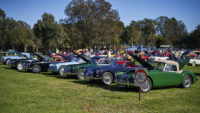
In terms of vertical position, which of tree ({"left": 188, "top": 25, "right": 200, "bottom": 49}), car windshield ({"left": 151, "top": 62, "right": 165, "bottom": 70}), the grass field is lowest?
the grass field

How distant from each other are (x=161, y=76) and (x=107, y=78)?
304 centimetres

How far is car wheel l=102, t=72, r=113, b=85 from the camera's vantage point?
11.6 meters

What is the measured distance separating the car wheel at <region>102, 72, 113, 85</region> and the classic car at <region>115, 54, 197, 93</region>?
1513mm

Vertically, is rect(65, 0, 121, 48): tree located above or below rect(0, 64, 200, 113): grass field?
above

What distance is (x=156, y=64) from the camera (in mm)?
10539

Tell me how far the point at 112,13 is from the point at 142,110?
45.7 m

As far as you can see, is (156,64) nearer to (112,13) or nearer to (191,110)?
(191,110)

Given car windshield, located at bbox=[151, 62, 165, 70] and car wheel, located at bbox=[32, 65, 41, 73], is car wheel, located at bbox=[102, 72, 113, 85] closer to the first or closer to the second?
car windshield, located at bbox=[151, 62, 165, 70]

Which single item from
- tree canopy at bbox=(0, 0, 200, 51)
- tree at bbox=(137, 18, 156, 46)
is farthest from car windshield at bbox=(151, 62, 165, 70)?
tree at bbox=(137, 18, 156, 46)

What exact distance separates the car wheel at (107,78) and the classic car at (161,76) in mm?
1513

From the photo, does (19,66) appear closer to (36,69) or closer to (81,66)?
(36,69)

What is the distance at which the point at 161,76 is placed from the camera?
977 cm

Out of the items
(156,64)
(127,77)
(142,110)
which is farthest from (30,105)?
(156,64)

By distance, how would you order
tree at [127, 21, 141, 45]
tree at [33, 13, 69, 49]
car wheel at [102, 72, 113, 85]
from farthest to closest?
tree at [127, 21, 141, 45] → tree at [33, 13, 69, 49] → car wheel at [102, 72, 113, 85]
